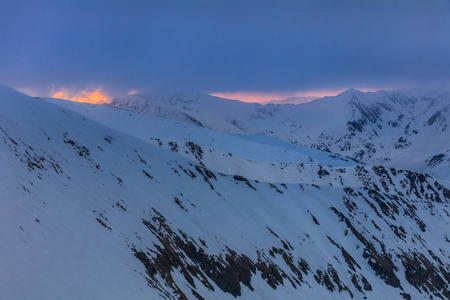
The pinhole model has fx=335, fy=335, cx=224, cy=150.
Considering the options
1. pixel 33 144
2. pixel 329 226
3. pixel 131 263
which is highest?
pixel 33 144

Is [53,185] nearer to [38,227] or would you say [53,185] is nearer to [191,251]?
[38,227]

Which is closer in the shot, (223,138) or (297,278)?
(297,278)

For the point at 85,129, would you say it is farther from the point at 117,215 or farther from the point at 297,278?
the point at 297,278

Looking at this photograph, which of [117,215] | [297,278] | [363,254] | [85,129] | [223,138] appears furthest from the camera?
[223,138]

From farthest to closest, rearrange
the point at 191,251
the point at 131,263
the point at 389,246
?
the point at 389,246 → the point at 191,251 → the point at 131,263

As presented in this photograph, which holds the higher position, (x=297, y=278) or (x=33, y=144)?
(x=33, y=144)

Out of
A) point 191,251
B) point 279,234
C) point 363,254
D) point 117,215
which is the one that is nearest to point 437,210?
point 363,254
